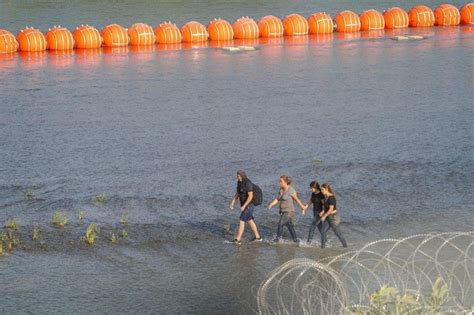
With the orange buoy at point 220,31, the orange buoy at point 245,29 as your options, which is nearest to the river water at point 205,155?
the orange buoy at point 220,31

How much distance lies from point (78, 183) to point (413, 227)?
912cm

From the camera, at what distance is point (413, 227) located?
21.6 metres

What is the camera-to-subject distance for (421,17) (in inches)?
2419

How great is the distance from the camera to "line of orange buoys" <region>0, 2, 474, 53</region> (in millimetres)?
52812

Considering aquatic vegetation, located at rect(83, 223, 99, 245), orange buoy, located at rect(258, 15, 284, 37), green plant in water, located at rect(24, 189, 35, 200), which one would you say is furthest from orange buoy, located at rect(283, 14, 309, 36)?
aquatic vegetation, located at rect(83, 223, 99, 245)

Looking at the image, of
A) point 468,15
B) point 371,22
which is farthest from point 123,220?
point 468,15

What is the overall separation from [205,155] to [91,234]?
8.36 m

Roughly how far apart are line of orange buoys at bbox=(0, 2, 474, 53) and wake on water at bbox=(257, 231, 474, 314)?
35975 mm

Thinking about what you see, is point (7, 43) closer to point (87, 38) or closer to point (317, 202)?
point (87, 38)

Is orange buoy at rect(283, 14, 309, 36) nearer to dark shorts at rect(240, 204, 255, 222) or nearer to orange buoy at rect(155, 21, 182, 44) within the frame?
orange buoy at rect(155, 21, 182, 44)

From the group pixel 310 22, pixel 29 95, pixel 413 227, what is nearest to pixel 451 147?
pixel 413 227

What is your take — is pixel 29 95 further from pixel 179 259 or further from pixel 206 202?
pixel 179 259

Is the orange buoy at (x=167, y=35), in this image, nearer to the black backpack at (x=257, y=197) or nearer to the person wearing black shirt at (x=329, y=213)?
the black backpack at (x=257, y=197)

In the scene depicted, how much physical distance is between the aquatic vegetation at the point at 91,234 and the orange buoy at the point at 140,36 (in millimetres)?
34035
